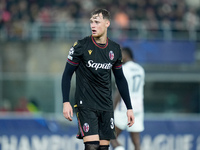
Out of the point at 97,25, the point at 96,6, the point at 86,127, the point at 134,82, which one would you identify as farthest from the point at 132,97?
the point at 96,6

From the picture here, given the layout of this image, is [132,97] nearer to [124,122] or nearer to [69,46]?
[124,122]

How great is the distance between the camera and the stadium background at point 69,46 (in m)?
16.8

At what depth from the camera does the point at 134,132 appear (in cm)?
934

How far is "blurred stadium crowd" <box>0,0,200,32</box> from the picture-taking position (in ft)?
59.0

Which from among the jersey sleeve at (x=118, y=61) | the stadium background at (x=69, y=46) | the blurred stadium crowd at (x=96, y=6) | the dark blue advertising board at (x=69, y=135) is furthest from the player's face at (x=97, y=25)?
the blurred stadium crowd at (x=96, y=6)

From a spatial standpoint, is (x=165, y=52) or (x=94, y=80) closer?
(x=94, y=80)

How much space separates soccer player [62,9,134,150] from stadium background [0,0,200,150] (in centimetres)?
895

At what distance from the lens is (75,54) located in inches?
259

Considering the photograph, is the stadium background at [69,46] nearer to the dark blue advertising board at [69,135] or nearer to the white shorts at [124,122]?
the dark blue advertising board at [69,135]

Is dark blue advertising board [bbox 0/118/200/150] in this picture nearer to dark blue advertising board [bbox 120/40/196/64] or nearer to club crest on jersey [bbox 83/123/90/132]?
club crest on jersey [bbox 83/123/90/132]

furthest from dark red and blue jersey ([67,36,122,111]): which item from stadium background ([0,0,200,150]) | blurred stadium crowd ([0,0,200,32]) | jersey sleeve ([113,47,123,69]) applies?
blurred stadium crowd ([0,0,200,32])

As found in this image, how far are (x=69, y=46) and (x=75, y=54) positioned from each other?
36.6ft

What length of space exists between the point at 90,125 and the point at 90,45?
3.36 ft

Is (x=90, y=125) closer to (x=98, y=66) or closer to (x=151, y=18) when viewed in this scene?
(x=98, y=66)
